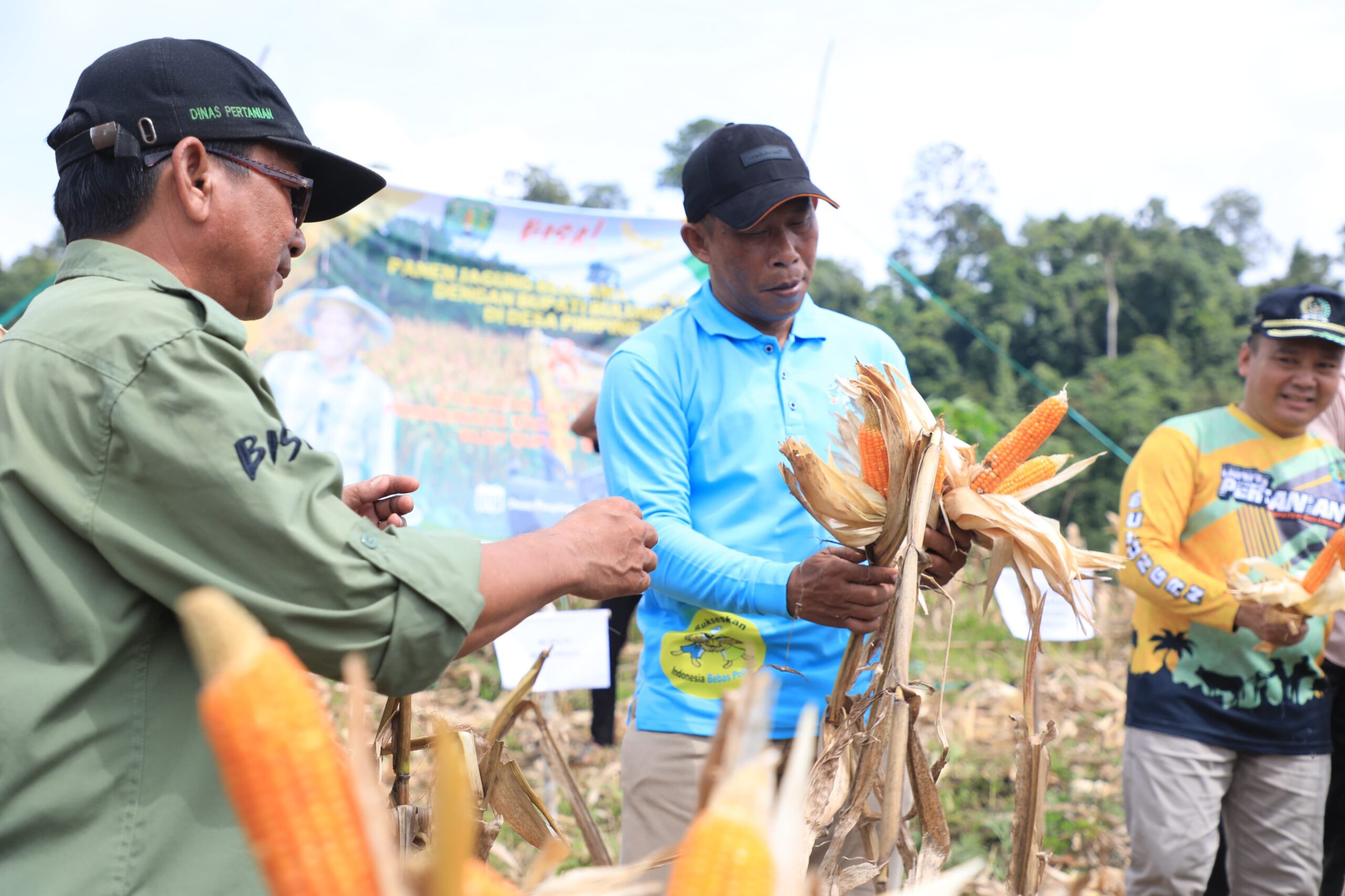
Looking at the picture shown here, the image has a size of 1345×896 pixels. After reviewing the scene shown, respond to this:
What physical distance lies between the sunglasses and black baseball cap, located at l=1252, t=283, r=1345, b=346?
3.30 metres

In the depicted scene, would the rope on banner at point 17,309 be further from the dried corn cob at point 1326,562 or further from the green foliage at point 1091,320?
the green foliage at point 1091,320

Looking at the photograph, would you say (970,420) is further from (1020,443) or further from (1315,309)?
(1020,443)

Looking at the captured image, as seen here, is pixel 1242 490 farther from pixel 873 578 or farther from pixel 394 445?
pixel 394 445

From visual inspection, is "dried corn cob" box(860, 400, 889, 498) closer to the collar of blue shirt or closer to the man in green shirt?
the collar of blue shirt

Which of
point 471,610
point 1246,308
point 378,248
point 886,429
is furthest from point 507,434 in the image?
point 1246,308

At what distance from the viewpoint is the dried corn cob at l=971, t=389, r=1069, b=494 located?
222 centimetres

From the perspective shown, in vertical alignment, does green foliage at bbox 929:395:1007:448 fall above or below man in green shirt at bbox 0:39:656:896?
above

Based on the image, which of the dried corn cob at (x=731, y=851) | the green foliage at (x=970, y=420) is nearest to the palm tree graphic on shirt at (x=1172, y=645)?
the dried corn cob at (x=731, y=851)

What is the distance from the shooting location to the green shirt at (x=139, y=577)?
3.76ft

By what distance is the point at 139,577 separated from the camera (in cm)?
116

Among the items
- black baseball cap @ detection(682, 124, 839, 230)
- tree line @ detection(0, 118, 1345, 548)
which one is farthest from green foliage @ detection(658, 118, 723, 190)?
black baseball cap @ detection(682, 124, 839, 230)

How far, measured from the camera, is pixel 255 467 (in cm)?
116

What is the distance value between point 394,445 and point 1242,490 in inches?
176

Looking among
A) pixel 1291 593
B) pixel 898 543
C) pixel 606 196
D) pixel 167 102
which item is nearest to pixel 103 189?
pixel 167 102
